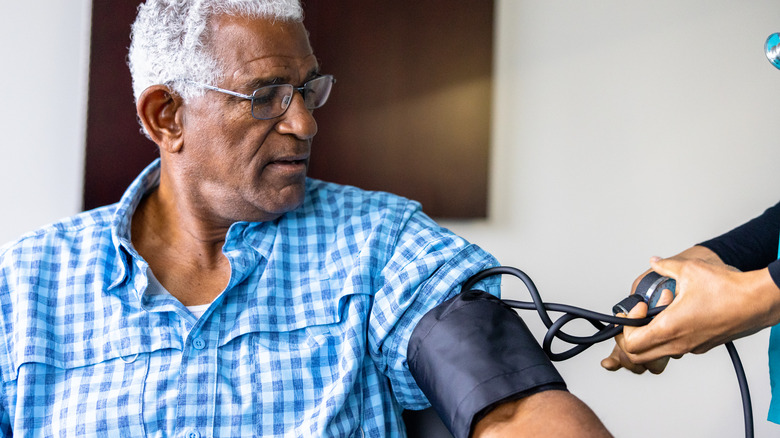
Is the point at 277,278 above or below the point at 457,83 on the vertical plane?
below

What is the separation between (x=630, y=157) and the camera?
1706 millimetres

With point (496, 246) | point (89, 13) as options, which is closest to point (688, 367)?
point (496, 246)

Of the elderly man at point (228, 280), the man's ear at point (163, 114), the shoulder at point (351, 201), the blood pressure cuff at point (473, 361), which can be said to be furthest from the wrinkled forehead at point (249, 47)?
the blood pressure cuff at point (473, 361)

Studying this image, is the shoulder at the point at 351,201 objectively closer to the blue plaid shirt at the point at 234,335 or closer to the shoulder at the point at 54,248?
the blue plaid shirt at the point at 234,335

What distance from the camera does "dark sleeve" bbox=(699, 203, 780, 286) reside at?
1.18 metres

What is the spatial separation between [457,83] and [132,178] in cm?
88

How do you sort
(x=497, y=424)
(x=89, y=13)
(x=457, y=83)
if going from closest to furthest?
(x=497, y=424)
(x=89, y=13)
(x=457, y=83)

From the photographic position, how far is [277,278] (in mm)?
1192

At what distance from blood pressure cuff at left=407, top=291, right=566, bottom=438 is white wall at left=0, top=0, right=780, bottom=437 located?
741 mm

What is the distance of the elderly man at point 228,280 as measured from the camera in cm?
107

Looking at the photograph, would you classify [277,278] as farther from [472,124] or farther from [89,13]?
[89,13]

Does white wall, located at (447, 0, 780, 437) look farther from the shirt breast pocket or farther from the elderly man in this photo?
the shirt breast pocket

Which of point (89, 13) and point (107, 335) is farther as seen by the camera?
point (89, 13)

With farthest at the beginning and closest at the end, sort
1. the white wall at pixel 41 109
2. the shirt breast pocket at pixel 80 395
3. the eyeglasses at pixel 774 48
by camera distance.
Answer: the white wall at pixel 41 109, the shirt breast pocket at pixel 80 395, the eyeglasses at pixel 774 48
